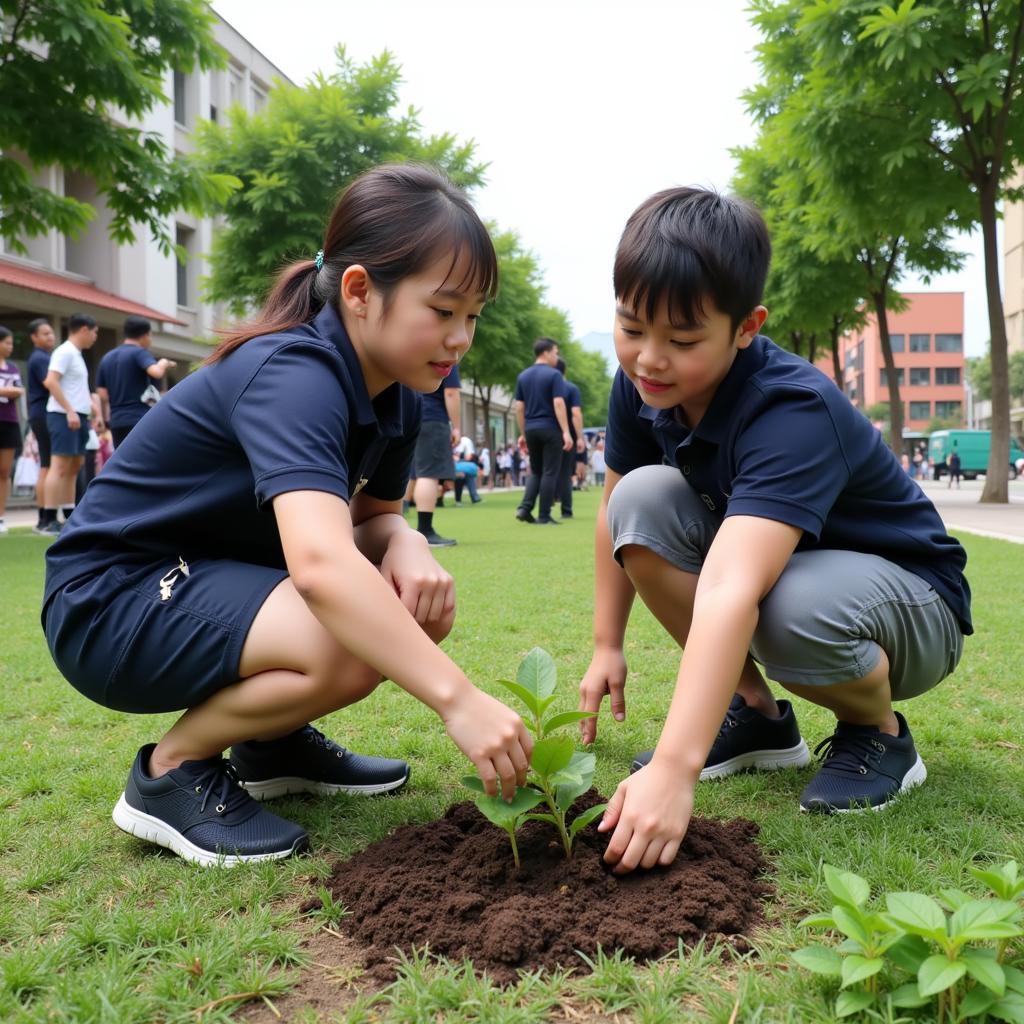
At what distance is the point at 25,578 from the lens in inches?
252

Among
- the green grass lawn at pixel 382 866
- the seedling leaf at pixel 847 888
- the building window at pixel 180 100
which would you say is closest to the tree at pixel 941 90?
the green grass lawn at pixel 382 866

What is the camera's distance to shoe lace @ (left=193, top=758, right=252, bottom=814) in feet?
6.70

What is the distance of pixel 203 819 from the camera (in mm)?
2021

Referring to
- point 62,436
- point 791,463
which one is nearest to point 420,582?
point 791,463

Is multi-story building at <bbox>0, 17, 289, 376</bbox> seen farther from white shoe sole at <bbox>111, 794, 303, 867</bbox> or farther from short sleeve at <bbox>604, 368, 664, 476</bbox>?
white shoe sole at <bbox>111, 794, 303, 867</bbox>

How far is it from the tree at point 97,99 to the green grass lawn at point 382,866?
748 centimetres

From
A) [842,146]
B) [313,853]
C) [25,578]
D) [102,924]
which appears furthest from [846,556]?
[842,146]

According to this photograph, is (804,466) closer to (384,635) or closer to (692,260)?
(692,260)

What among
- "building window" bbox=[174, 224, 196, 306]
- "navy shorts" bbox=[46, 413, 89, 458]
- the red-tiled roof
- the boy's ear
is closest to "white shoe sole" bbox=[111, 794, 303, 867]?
the boy's ear

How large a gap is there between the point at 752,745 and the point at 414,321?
138cm

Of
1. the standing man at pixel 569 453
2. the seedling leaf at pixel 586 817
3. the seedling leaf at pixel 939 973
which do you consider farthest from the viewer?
the standing man at pixel 569 453

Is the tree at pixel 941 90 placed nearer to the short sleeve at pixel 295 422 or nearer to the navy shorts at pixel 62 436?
the navy shorts at pixel 62 436

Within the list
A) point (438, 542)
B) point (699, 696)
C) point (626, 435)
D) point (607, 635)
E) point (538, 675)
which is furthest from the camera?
point (438, 542)

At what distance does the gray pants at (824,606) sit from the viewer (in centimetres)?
208
